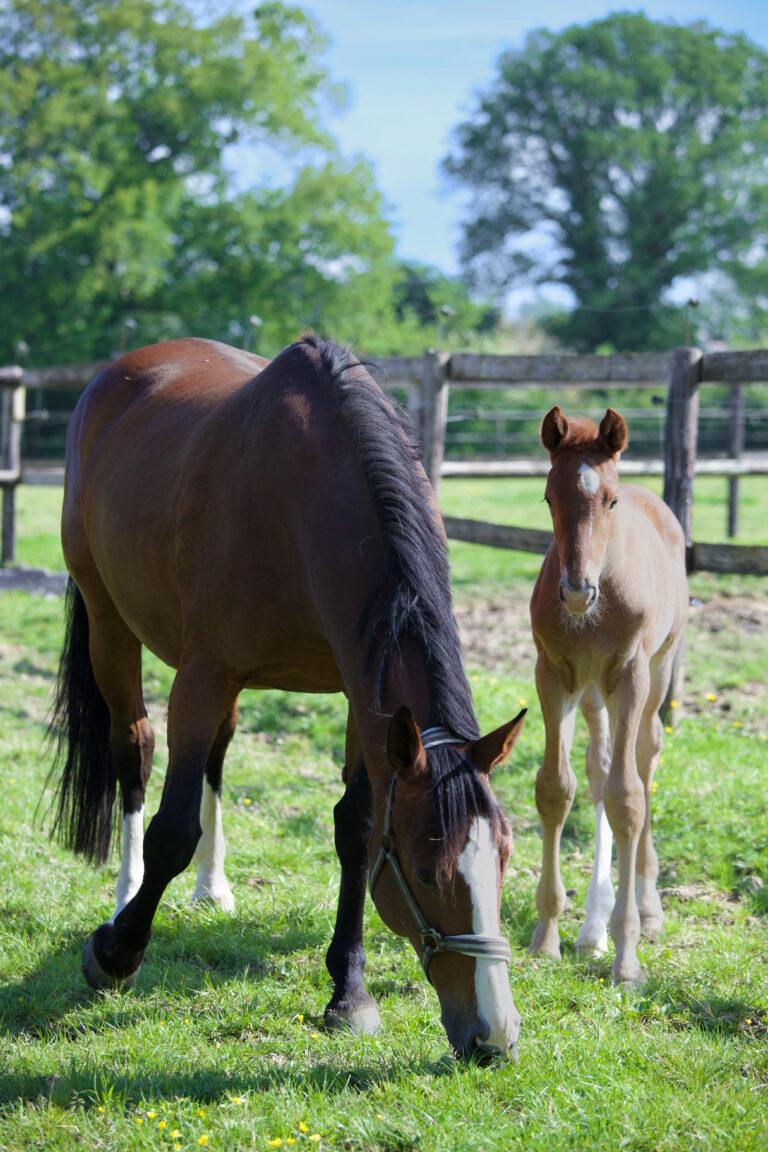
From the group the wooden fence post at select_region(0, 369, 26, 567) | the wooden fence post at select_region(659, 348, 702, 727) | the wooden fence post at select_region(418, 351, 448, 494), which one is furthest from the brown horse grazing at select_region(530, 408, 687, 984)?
the wooden fence post at select_region(0, 369, 26, 567)

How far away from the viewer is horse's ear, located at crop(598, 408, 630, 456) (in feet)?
10.3

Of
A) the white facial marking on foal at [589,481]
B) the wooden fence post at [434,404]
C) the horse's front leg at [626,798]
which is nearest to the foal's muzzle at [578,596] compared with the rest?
the white facial marking on foal at [589,481]

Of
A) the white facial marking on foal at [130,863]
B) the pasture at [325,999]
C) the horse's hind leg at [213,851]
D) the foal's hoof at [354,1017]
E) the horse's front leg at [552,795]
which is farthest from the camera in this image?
the horse's hind leg at [213,851]

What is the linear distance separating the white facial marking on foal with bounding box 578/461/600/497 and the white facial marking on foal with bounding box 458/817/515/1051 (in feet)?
4.44

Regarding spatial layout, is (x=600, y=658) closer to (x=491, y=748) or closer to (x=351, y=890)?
(x=351, y=890)

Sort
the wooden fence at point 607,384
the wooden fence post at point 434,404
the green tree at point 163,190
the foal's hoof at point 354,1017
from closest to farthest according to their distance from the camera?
the foal's hoof at point 354,1017 < the wooden fence at point 607,384 < the wooden fence post at point 434,404 < the green tree at point 163,190

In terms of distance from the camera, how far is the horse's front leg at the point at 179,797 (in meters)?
2.87

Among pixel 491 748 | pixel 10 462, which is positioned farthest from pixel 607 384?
pixel 10 462

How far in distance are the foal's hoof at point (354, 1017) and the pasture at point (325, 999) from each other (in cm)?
5

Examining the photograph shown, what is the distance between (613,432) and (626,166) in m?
38.3

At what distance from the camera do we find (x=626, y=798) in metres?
3.29

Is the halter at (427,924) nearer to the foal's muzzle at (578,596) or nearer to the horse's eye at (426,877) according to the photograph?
the horse's eye at (426,877)

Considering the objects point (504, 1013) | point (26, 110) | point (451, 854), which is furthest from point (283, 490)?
point (26, 110)

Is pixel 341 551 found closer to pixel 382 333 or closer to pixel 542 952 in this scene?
pixel 542 952
